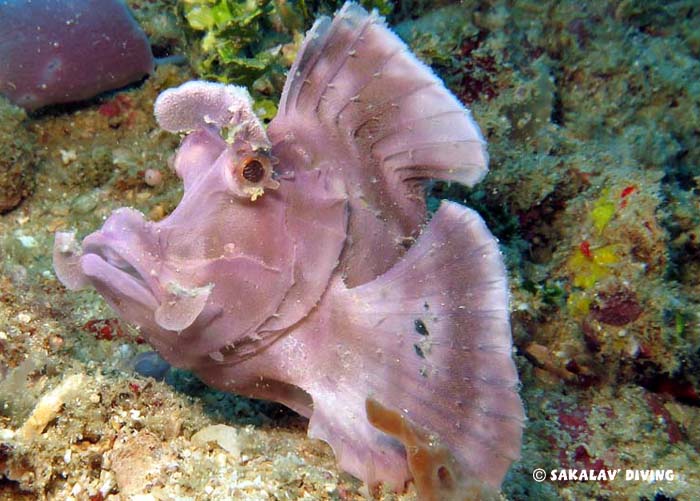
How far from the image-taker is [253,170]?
91.8 inches

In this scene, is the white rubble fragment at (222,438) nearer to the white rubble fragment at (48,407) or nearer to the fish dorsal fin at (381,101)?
the white rubble fragment at (48,407)

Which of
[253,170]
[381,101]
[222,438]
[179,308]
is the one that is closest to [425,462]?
[222,438]

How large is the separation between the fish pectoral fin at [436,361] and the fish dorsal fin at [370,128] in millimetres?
286

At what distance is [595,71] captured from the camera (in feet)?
20.8

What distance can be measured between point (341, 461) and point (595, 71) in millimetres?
5914

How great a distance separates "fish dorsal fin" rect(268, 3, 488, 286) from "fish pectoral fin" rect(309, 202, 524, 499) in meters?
0.29

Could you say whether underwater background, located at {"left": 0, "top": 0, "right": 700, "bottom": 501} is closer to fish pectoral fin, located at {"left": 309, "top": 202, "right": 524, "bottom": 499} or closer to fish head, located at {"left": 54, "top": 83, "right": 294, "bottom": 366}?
fish pectoral fin, located at {"left": 309, "top": 202, "right": 524, "bottom": 499}

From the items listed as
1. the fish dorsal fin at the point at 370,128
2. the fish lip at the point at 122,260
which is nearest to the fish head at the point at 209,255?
the fish lip at the point at 122,260

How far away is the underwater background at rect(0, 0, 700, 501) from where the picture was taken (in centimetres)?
214

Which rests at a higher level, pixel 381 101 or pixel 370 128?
pixel 381 101

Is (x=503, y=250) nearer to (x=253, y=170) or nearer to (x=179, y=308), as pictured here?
(x=253, y=170)

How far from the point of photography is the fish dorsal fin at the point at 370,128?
2736 millimetres

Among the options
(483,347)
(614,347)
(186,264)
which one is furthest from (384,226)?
(614,347)

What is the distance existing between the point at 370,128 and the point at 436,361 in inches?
53.7
